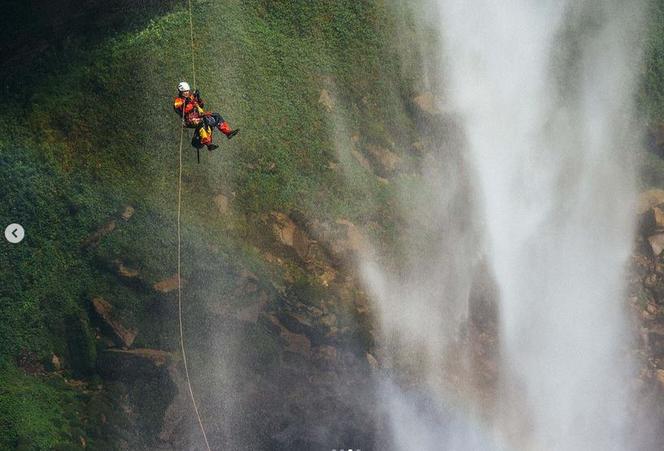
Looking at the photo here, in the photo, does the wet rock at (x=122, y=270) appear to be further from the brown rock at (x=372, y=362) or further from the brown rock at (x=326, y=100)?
the brown rock at (x=326, y=100)

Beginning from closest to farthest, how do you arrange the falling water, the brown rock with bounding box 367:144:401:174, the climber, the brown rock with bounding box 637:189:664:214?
the climber < the brown rock with bounding box 367:144:401:174 < the falling water < the brown rock with bounding box 637:189:664:214

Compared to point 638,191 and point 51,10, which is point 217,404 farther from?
point 638,191

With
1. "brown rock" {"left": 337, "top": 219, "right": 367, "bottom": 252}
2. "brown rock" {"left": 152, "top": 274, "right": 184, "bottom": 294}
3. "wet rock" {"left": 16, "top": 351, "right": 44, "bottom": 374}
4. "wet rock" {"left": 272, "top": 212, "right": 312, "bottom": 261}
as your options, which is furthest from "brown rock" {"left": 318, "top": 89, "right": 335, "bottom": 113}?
"wet rock" {"left": 16, "top": 351, "right": 44, "bottom": 374}

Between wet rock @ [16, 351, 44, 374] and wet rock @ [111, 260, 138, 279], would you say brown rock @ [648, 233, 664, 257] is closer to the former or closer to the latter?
wet rock @ [111, 260, 138, 279]

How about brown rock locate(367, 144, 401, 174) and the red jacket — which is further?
brown rock locate(367, 144, 401, 174)

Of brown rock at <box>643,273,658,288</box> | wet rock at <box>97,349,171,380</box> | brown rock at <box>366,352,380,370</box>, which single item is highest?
wet rock at <box>97,349,171,380</box>

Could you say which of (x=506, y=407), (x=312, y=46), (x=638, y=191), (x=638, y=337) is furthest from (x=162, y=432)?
(x=638, y=191)
